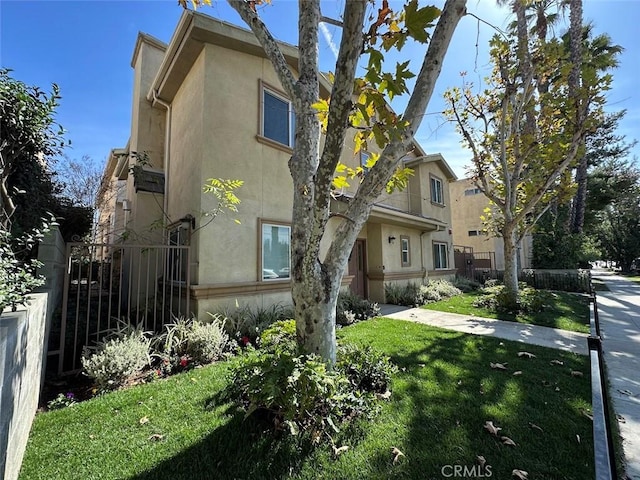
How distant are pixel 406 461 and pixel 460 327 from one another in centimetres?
580

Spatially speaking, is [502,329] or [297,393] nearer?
[297,393]

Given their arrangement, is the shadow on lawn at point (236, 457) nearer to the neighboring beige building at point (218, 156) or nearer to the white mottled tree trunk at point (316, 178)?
the white mottled tree trunk at point (316, 178)

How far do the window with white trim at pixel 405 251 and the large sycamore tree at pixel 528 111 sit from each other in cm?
401

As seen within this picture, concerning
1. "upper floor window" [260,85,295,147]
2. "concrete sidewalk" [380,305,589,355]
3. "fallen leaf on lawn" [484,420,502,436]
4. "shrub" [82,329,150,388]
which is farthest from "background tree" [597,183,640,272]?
"shrub" [82,329,150,388]

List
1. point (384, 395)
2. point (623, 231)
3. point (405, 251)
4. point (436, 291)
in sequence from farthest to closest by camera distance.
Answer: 1. point (623, 231)
2. point (405, 251)
3. point (436, 291)
4. point (384, 395)

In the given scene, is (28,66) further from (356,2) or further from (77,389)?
(356,2)

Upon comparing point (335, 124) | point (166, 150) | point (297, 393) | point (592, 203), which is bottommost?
point (297, 393)

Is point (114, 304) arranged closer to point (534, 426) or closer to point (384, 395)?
point (384, 395)

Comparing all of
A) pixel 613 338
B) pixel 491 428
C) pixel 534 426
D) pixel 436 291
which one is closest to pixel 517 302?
pixel 613 338

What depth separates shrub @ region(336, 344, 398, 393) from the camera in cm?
393

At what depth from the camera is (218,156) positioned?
22.9 feet

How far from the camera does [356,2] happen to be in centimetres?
274

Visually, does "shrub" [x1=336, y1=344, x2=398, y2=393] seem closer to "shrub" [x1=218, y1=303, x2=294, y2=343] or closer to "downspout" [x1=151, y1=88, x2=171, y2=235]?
"shrub" [x1=218, y1=303, x2=294, y2=343]

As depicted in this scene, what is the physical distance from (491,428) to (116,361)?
5092mm
